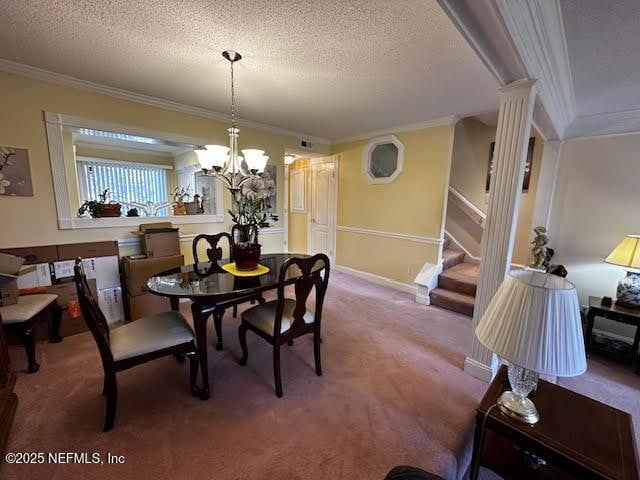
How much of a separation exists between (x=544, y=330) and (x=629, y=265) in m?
2.33

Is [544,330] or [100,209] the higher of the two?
[100,209]

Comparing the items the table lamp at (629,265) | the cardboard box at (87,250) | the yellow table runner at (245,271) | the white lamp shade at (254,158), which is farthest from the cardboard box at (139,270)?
the table lamp at (629,265)

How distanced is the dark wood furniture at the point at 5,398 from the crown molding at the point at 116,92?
2.09 meters

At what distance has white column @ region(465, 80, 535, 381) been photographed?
66.3 inches

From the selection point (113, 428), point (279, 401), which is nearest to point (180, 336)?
point (113, 428)

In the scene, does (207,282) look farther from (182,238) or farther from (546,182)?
(546,182)

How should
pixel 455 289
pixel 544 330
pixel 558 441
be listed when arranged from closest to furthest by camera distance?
pixel 544 330 < pixel 558 441 < pixel 455 289

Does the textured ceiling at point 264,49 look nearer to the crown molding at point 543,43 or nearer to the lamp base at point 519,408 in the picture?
the crown molding at point 543,43

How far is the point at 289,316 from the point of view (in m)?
1.94

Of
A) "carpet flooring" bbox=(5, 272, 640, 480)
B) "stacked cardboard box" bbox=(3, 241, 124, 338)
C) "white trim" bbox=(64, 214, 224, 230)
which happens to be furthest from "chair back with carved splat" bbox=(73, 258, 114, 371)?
"white trim" bbox=(64, 214, 224, 230)

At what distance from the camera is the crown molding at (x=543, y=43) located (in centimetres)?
120

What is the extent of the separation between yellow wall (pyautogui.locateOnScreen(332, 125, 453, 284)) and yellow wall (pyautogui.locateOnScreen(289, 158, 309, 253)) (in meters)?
0.95

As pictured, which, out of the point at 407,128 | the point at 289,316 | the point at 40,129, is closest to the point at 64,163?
the point at 40,129

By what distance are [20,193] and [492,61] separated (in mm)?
3734
